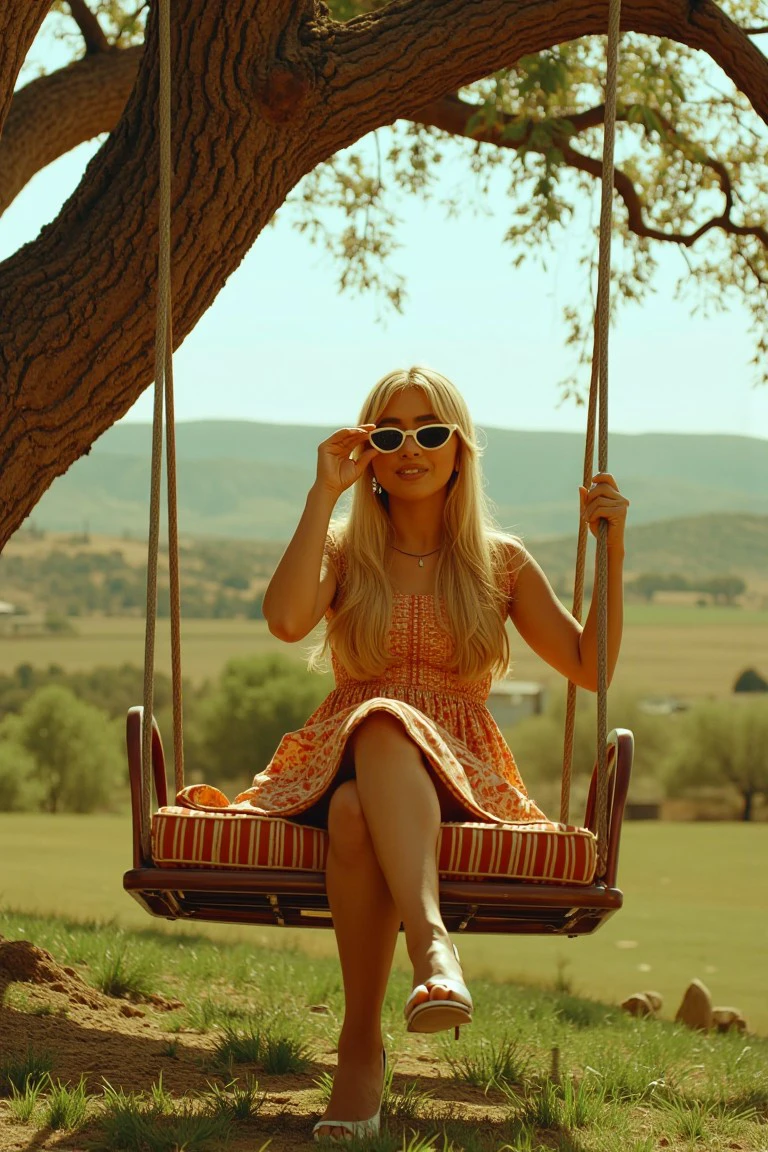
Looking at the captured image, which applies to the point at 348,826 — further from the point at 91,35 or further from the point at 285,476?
the point at 285,476

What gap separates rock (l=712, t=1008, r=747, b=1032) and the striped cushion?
4010 mm

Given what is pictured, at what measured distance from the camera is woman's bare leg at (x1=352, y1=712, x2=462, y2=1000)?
8.01 feet

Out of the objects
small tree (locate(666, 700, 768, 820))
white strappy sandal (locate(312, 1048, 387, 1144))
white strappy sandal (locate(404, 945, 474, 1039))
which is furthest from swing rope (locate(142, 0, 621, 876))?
small tree (locate(666, 700, 768, 820))

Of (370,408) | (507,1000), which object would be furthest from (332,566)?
(507,1000)

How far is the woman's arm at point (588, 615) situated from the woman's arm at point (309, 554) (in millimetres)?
485

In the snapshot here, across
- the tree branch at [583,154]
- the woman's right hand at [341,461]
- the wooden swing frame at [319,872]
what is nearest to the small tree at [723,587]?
the tree branch at [583,154]

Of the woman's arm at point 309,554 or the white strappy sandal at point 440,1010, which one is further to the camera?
the woman's arm at point 309,554

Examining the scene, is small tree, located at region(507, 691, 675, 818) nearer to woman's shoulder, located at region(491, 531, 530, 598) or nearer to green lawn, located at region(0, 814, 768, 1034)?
green lawn, located at region(0, 814, 768, 1034)

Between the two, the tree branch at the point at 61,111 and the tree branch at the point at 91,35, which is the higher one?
the tree branch at the point at 91,35

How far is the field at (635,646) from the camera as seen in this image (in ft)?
282

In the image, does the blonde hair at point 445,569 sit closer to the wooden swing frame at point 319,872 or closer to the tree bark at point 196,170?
the wooden swing frame at point 319,872

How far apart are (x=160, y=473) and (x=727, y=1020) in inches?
178

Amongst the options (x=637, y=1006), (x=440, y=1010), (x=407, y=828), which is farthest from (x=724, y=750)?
(x=440, y=1010)

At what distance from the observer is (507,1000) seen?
5.45 m
